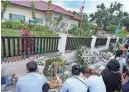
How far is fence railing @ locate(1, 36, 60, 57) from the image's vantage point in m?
5.08

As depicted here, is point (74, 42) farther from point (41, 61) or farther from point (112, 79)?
point (112, 79)

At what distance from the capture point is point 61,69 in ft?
19.2

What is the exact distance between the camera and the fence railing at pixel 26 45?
5075 millimetres

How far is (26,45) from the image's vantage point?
18.6 ft

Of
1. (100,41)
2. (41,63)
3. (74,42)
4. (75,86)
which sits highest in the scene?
(74,42)

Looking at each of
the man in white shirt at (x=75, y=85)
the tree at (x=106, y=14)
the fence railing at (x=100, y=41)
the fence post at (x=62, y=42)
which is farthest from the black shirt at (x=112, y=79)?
the tree at (x=106, y=14)

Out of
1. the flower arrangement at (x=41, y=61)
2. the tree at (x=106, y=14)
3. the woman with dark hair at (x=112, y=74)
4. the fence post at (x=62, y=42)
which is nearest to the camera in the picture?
the woman with dark hair at (x=112, y=74)

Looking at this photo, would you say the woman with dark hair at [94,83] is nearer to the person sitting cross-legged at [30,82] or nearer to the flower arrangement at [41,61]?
the person sitting cross-legged at [30,82]

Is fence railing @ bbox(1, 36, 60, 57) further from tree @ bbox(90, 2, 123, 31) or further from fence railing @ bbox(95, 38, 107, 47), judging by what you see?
tree @ bbox(90, 2, 123, 31)

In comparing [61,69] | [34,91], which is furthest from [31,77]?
[61,69]

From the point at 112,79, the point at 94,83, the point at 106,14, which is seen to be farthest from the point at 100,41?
the point at 106,14

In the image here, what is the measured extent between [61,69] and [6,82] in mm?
1799

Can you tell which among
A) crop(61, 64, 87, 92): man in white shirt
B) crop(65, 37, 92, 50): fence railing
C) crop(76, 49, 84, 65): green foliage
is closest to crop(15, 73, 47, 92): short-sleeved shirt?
crop(61, 64, 87, 92): man in white shirt

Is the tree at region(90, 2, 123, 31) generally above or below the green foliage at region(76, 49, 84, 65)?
above
